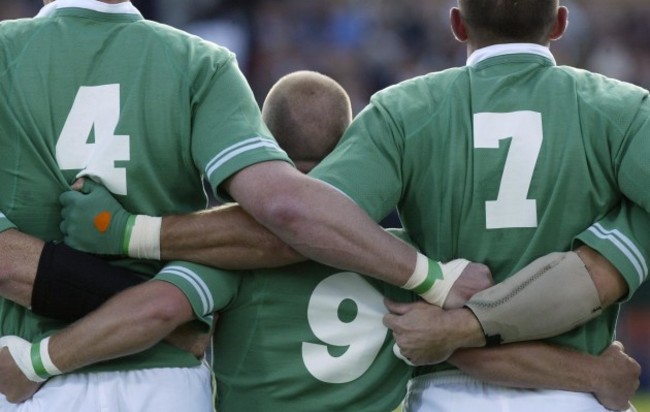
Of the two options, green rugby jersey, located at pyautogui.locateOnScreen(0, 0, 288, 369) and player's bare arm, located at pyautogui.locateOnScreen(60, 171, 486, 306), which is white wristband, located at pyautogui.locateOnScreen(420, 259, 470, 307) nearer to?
player's bare arm, located at pyautogui.locateOnScreen(60, 171, 486, 306)

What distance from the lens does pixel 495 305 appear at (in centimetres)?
372

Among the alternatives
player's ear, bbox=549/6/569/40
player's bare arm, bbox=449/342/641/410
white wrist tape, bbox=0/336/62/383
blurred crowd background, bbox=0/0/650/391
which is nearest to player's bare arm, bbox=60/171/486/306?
player's bare arm, bbox=449/342/641/410

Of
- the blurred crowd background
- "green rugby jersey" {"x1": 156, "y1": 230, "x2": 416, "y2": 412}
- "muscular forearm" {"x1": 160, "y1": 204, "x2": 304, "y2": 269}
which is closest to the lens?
"muscular forearm" {"x1": 160, "y1": 204, "x2": 304, "y2": 269}

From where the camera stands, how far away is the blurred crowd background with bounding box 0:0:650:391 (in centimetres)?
1329

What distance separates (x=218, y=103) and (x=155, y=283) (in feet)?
1.85

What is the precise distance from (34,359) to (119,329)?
0.88 feet

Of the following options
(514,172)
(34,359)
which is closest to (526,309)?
(514,172)

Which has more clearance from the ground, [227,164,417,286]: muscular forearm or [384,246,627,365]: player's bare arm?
[227,164,417,286]: muscular forearm

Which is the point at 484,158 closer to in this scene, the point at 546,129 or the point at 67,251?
the point at 546,129

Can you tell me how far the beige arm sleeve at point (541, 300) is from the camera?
371cm

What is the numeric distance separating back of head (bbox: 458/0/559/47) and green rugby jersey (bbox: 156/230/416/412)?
86 centimetres

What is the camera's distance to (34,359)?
3.68 m

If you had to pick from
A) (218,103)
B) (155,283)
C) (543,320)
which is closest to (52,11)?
(218,103)

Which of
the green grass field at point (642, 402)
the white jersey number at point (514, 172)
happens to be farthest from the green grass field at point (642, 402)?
the white jersey number at point (514, 172)
